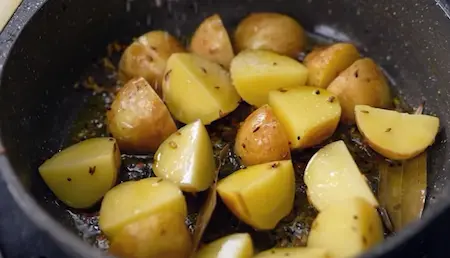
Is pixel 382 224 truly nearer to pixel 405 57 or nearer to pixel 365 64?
pixel 365 64

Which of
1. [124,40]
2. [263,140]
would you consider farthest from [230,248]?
[124,40]

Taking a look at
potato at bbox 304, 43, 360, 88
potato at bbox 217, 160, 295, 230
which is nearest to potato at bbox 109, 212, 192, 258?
potato at bbox 217, 160, 295, 230

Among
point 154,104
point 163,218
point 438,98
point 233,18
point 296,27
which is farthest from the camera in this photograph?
point 233,18

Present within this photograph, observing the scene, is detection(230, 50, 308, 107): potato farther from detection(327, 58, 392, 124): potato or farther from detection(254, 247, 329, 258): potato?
detection(254, 247, 329, 258): potato

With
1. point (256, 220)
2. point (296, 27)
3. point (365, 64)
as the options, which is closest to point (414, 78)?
point (365, 64)

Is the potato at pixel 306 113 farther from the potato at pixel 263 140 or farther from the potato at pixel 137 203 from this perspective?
the potato at pixel 137 203

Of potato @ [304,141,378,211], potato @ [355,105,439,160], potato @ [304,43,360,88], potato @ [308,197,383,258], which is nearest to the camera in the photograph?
potato @ [308,197,383,258]

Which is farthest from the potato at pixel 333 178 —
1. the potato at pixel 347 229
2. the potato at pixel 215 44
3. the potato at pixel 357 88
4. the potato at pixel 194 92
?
the potato at pixel 215 44
